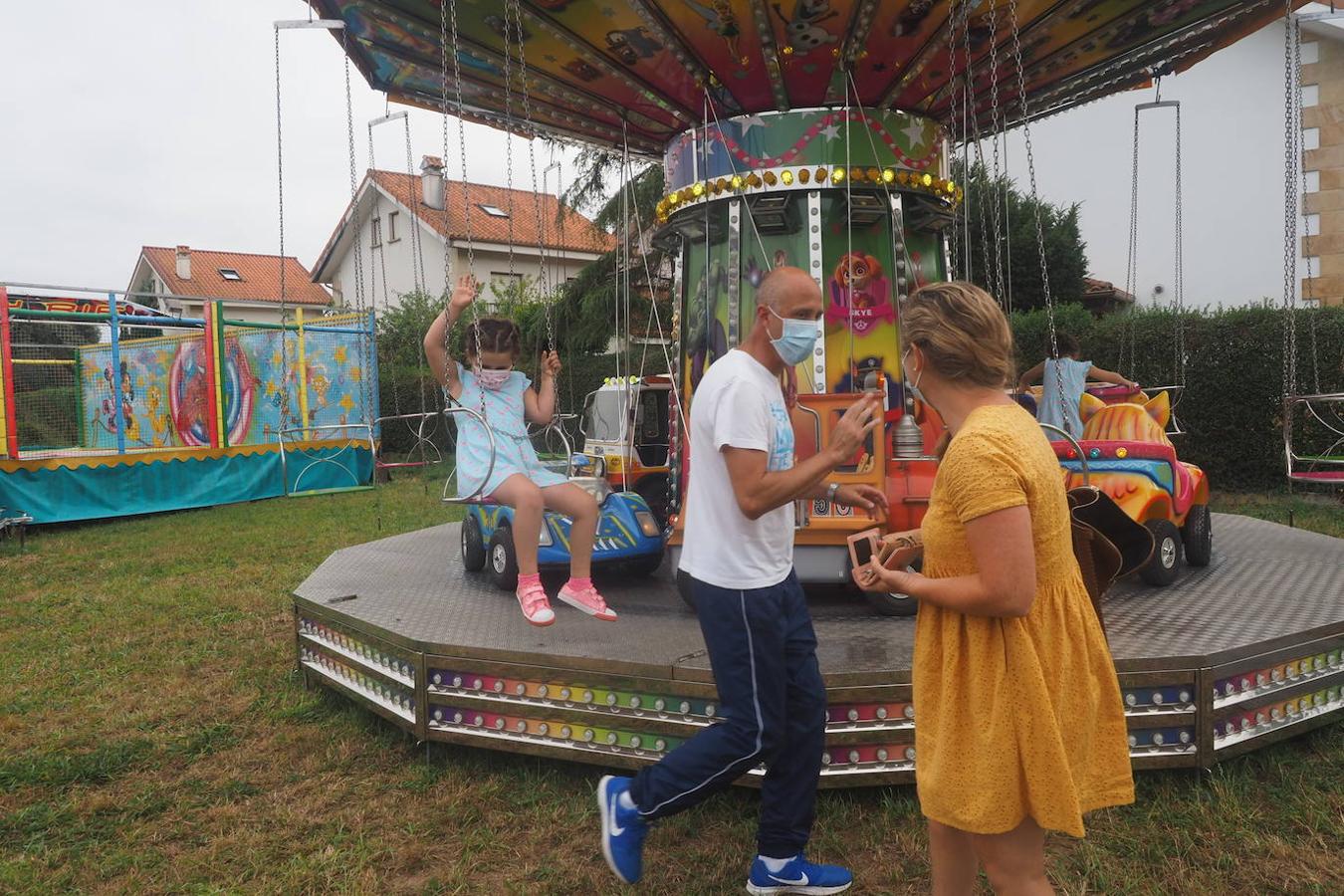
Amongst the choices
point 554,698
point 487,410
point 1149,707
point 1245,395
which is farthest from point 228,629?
point 1245,395

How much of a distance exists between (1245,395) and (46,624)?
12797mm

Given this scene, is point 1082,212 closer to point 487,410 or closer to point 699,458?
point 487,410

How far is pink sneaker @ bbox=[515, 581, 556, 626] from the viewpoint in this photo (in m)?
4.29


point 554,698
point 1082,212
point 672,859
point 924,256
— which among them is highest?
point 1082,212

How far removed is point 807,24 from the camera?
4.87 meters

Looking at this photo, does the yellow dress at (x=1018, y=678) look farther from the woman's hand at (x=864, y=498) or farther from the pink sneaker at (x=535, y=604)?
the pink sneaker at (x=535, y=604)

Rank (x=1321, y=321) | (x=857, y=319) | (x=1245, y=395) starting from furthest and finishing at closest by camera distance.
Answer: (x=1245, y=395) < (x=1321, y=321) < (x=857, y=319)

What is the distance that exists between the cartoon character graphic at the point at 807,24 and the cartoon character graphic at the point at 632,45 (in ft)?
2.47

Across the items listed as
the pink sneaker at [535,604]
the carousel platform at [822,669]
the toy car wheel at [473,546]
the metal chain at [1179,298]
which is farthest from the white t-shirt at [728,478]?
the metal chain at [1179,298]

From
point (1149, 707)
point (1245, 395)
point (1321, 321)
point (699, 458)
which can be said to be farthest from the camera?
point (1245, 395)

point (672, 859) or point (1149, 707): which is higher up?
point (1149, 707)

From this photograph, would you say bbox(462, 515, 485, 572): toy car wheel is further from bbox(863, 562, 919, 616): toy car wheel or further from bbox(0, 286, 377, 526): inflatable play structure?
bbox(0, 286, 377, 526): inflatable play structure

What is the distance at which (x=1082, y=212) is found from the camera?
2222 centimetres

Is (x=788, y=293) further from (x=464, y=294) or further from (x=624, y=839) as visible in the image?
(x=464, y=294)
